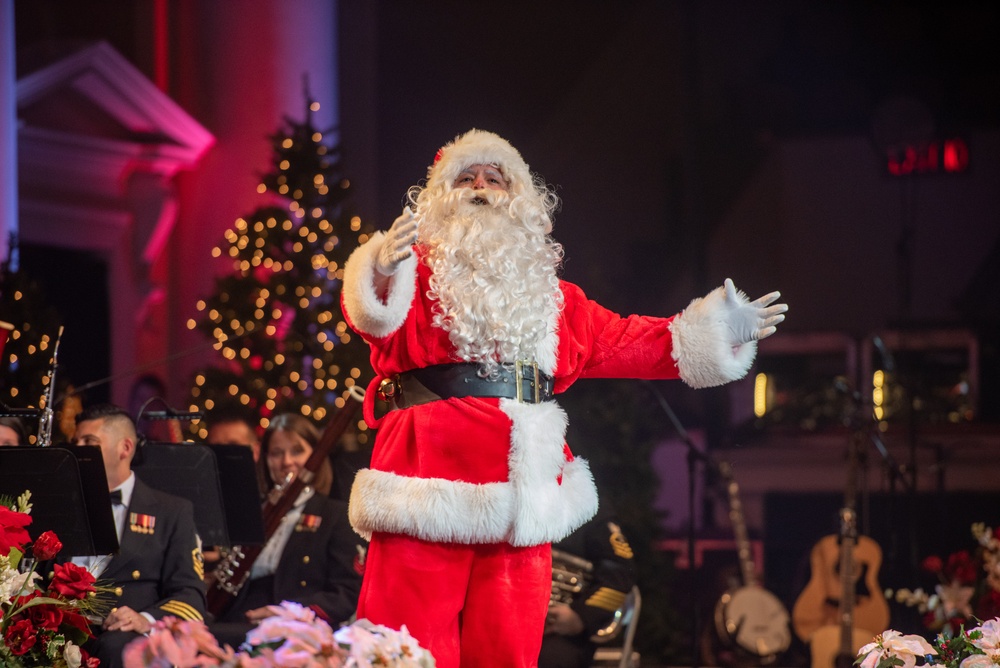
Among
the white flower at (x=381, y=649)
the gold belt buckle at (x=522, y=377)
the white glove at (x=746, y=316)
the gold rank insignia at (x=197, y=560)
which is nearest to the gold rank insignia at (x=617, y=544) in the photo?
the gold rank insignia at (x=197, y=560)

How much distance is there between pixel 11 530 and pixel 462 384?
111cm

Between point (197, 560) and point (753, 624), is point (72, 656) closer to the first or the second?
point (197, 560)

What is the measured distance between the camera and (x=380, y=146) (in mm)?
9062

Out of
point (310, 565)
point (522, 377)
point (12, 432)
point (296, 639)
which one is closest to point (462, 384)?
point (522, 377)

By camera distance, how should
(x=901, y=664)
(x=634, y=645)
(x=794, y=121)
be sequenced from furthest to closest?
(x=794, y=121)
(x=634, y=645)
(x=901, y=664)

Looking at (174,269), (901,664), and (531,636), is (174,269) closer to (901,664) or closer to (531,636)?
(531,636)

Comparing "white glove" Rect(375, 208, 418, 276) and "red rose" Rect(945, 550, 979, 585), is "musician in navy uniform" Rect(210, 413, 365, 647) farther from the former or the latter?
"red rose" Rect(945, 550, 979, 585)

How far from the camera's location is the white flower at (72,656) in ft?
9.16

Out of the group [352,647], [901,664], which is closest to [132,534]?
[352,647]

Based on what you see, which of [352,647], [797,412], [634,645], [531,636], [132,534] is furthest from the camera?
[797,412]

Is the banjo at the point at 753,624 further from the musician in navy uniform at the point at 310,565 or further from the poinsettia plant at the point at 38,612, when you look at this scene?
the poinsettia plant at the point at 38,612

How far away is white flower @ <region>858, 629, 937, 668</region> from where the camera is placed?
2.61m

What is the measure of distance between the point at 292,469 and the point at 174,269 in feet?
14.3

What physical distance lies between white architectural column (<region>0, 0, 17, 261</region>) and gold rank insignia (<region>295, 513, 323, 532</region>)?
2592 mm
